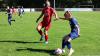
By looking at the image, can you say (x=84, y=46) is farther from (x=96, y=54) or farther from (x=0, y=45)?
(x=0, y=45)

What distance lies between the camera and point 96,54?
13.6 metres

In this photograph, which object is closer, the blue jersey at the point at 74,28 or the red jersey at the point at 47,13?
the blue jersey at the point at 74,28

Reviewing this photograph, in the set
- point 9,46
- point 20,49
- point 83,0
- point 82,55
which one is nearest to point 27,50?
point 20,49

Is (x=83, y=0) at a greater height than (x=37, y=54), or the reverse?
(x=37, y=54)

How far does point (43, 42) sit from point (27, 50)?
301 cm

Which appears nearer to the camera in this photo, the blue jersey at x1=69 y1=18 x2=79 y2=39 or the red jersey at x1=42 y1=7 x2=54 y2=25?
the blue jersey at x1=69 y1=18 x2=79 y2=39

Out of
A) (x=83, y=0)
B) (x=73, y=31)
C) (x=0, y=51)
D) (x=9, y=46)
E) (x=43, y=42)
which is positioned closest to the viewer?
A: (x=73, y=31)

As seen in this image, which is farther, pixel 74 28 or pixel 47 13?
pixel 47 13

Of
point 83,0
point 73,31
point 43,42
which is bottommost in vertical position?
point 83,0

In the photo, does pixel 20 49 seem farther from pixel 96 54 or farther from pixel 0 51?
pixel 96 54

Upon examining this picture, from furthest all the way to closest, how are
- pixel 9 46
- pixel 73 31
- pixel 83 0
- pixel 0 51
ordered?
pixel 83 0 → pixel 9 46 → pixel 0 51 → pixel 73 31

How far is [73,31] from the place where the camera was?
43.5ft

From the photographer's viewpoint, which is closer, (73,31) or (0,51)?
(73,31)

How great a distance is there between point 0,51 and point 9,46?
63.1 inches
